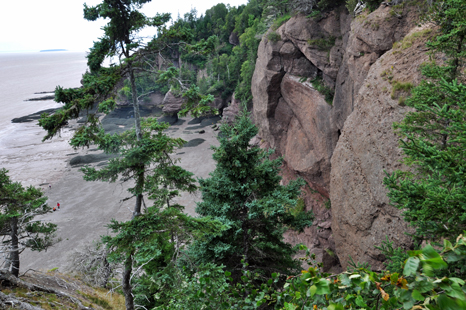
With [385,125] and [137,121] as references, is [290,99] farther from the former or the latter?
[137,121]

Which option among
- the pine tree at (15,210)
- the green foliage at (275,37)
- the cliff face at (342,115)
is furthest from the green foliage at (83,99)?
the green foliage at (275,37)

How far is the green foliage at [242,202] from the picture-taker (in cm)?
780

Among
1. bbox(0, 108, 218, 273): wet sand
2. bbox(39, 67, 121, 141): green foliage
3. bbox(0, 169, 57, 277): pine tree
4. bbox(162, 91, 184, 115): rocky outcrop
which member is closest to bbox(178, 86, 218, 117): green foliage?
bbox(39, 67, 121, 141): green foliage

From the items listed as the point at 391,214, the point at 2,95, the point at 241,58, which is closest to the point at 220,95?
the point at 241,58

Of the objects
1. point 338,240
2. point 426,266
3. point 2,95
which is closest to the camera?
point 426,266

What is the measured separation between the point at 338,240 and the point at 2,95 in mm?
100891

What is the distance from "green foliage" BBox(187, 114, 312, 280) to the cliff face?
189 cm

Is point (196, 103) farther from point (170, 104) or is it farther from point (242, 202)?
point (170, 104)

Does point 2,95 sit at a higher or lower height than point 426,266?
higher

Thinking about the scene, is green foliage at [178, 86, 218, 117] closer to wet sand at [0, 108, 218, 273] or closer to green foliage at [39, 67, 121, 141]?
green foliage at [39, 67, 121, 141]

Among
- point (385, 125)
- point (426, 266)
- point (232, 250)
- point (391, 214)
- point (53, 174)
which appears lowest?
point (53, 174)

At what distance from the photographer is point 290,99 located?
18.6m

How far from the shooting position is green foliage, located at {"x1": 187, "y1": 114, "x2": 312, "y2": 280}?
780 cm

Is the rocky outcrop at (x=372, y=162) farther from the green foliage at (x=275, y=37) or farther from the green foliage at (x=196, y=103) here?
the green foliage at (x=275, y=37)
